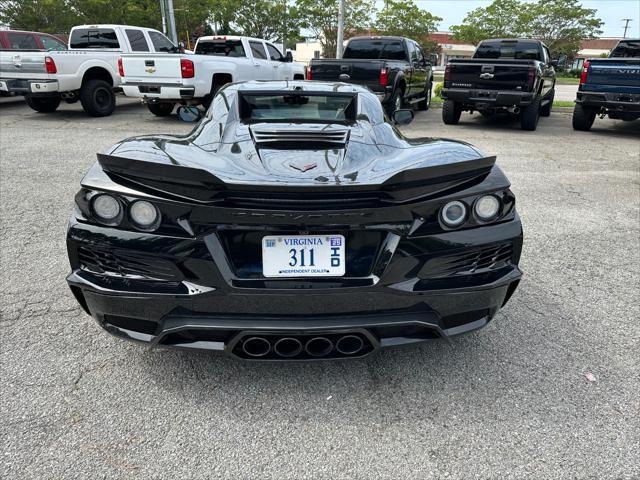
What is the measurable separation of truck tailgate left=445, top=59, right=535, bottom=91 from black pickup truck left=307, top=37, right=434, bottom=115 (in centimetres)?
126

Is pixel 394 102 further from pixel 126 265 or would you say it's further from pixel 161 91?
pixel 126 265

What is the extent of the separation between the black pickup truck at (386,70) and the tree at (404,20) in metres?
33.1

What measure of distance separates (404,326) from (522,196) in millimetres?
4408

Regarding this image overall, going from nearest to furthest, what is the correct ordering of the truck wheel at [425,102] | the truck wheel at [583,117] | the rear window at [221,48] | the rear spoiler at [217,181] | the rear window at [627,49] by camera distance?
1. the rear spoiler at [217,181]
2. the truck wheel at [583,117]
3. the rear window at [627,49]
4. the rear window at [221,48]
5. the truck wheel at [425,102]

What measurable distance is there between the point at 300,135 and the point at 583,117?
10582 mm

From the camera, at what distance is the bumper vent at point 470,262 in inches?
81.7

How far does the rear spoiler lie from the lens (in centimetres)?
193

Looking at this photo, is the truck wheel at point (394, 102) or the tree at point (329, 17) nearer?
the truck wheel at point (394, 102)

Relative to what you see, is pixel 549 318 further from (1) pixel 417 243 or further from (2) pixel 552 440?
(1) pixel 417 243

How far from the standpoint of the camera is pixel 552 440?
2.07 meters

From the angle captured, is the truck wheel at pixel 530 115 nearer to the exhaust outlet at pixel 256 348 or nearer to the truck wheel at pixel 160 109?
the truck wheel at pixel 160 109

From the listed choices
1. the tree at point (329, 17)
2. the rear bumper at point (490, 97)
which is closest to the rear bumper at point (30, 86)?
the rear bumper at point (490, 97)

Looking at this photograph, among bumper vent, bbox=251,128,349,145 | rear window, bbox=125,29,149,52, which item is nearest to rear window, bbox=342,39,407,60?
rear window, bbox=125,29,149,52

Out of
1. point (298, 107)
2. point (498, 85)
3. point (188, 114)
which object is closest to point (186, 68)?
point (498, 85)
